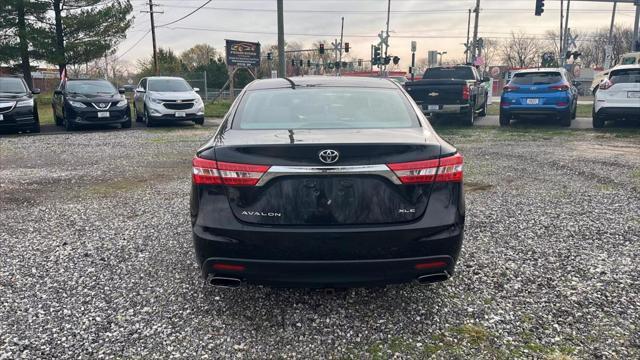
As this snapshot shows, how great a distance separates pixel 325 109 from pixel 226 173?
1070 mm

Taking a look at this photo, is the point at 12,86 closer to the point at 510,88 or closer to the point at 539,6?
the point at 510,88

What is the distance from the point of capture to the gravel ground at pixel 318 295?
280 centimetres

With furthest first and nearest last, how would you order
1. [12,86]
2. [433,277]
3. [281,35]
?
[281,35], [12,86], [433,277]

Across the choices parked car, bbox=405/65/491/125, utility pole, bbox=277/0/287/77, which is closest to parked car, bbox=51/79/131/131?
utility pole, bbox=277/0/287/77

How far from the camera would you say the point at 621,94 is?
471 inches

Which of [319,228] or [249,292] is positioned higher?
[319,228]

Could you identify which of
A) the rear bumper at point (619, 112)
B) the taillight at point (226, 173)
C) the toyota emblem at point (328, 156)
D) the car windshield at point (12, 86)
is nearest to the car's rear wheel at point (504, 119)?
the rear bumper at point (619, 112)

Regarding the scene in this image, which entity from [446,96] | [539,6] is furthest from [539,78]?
[539,6]

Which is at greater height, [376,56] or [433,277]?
[376,56]

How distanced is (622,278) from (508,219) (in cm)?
162

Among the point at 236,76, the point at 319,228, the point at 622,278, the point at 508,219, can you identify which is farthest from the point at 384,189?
the point at 236,76

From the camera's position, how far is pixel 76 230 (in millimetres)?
4977

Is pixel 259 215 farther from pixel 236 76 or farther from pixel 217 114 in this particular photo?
pixel 236 76

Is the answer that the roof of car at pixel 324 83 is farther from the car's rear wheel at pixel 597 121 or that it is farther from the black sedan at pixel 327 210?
the car's rear wheel at pixel 597 121
